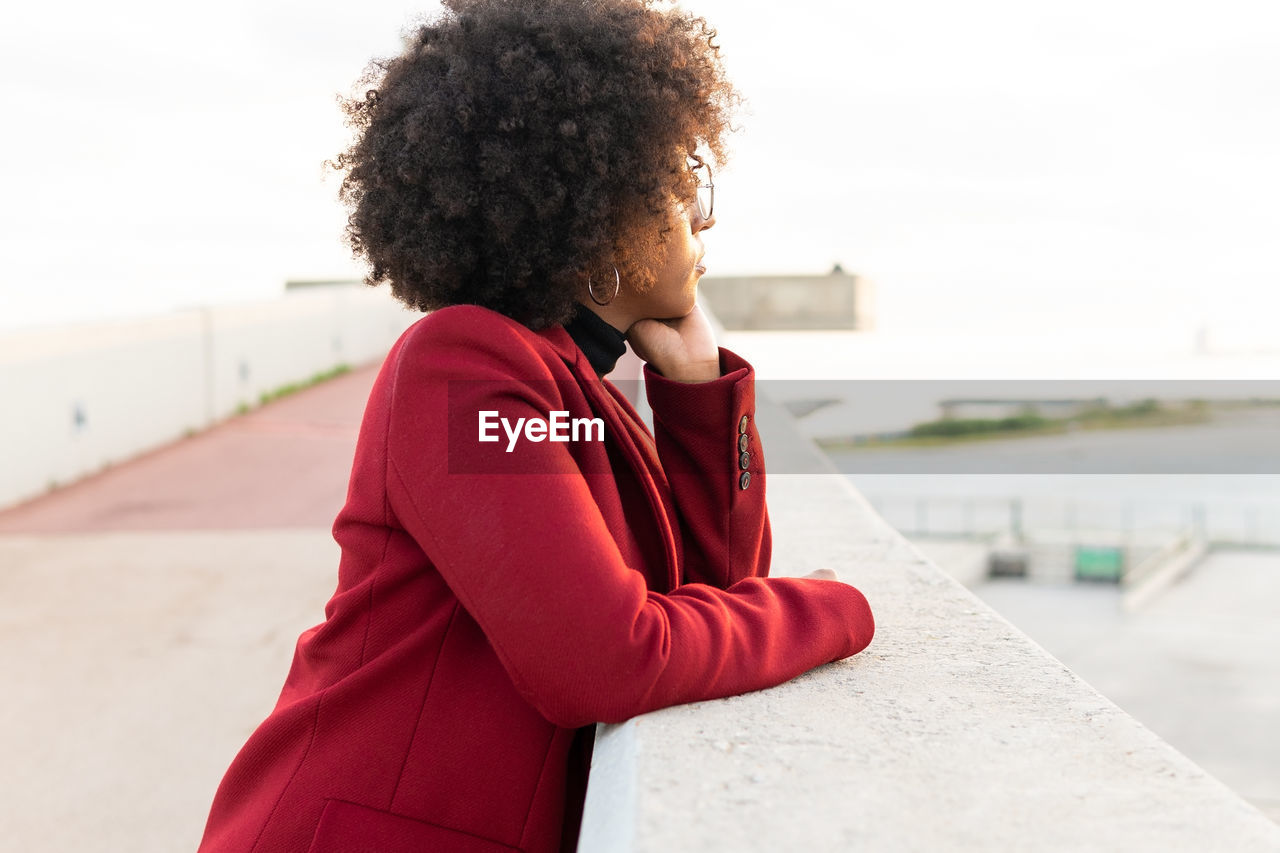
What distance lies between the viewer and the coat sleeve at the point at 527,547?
1016mm

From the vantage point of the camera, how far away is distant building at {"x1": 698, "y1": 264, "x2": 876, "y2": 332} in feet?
51.7

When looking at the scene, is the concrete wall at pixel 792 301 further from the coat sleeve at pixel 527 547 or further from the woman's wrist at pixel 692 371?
the coat sleeve at pixel 527 547

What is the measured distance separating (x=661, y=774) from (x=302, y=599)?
191 inches

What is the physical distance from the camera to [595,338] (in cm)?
137

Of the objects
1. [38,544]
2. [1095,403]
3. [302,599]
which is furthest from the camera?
[1095,403]

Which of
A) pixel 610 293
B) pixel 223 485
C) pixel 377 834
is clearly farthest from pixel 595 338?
pixel 223 485

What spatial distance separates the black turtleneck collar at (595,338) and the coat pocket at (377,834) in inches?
21.8

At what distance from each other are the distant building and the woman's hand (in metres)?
14.3

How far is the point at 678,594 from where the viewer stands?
123 cm

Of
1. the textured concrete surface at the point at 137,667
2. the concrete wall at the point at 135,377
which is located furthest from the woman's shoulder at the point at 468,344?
the concrete wall at the point at 135,377

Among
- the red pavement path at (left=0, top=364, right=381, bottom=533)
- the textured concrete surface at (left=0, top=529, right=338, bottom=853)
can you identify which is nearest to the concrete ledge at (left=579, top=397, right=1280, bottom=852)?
the textured concrete surface at (left=0, top=529, right=338, bottom=853)

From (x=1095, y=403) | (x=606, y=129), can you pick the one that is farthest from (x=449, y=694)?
(x=1095, y=403)

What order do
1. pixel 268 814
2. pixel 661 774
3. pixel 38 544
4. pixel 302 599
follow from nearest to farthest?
pixel 661 774, pixel 268 814, pixel 302 599, pixel 38 544

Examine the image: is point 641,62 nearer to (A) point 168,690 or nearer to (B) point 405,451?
(B) point 405,451
